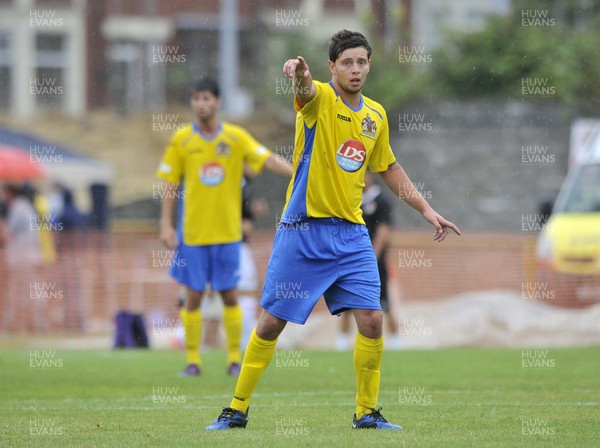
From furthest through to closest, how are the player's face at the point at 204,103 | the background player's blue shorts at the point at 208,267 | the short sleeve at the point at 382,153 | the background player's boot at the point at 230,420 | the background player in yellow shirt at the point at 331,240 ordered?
the background player's blue shorts at the point at 208,267, the player's face at the point at 204,103, the short sleeve at the point at 382,153, the background player's boot at the point at 230,420, the background player in yellow shirt at the point at 331,240

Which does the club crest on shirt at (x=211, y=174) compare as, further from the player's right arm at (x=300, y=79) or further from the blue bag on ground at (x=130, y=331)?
the blue bag on ground at (x=130, y=331)

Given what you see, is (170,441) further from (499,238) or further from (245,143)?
(499,238)

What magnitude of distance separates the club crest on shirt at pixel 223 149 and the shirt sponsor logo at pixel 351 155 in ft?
14.1

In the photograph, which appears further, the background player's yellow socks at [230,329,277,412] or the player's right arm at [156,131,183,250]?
the player's right arm at [156,131,183,250]

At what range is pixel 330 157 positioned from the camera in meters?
8.02

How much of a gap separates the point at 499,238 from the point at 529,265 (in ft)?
5.18

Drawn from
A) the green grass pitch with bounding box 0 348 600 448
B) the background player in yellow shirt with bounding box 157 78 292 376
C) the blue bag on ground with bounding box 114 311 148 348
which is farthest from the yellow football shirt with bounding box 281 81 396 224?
the blue bag on ground with bounding box 114 311 148 348

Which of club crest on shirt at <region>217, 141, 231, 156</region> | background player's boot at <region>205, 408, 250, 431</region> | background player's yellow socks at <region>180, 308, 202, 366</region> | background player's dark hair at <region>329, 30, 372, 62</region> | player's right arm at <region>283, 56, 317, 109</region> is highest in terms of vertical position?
background player's dark hair at <region>329, 30, 372, 62</region>

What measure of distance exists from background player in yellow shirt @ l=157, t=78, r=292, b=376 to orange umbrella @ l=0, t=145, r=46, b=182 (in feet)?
37.7

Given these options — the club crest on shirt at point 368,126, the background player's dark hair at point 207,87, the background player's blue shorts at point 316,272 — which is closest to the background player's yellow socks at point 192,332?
the background player's dark hair at point 207,87

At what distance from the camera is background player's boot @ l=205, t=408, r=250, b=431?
8.08m

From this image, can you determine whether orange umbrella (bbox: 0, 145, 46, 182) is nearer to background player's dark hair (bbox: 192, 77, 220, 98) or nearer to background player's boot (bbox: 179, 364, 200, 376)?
background player's boot (bbox: 179, 364, 200, 376)

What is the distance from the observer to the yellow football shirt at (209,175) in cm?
1221

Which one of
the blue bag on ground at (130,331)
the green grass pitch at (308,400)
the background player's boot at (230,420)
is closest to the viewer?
the green grass pitch at (308,400)
